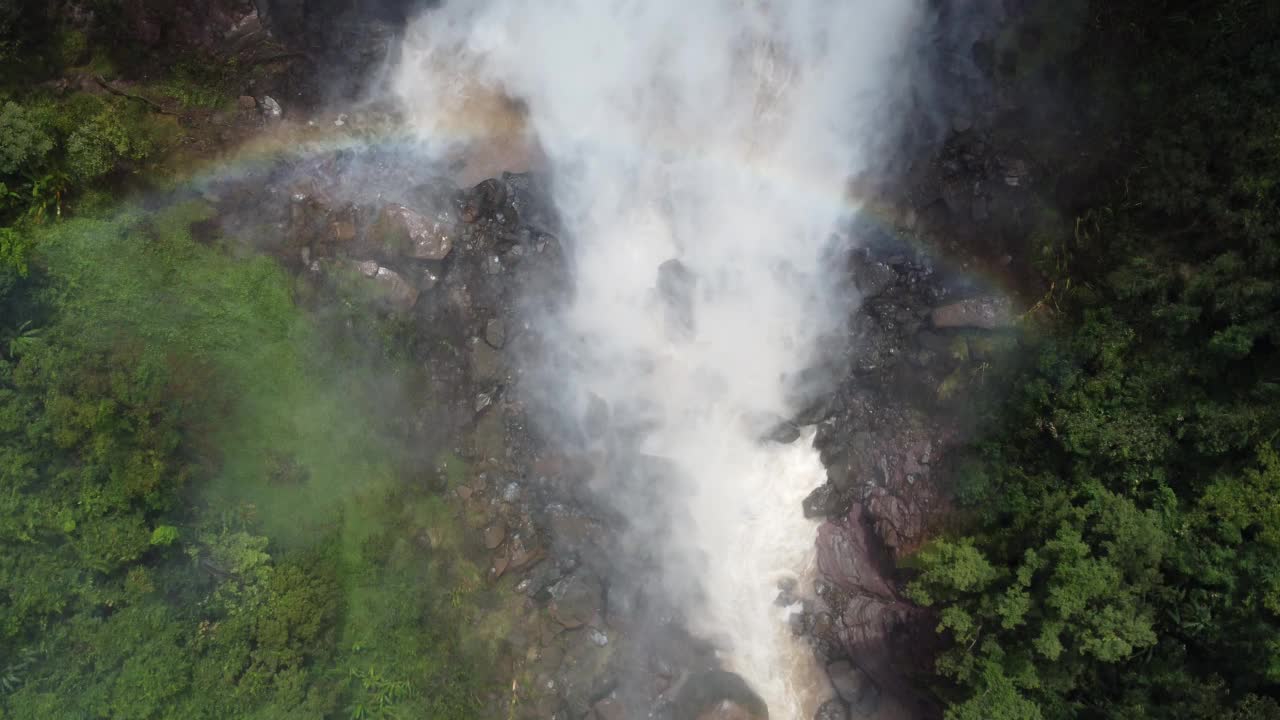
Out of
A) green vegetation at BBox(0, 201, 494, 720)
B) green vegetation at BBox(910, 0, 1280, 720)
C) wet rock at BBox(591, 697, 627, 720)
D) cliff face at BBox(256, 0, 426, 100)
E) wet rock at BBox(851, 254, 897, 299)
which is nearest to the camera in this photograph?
green vegetation at BBox(910, 0, 1280, 720)

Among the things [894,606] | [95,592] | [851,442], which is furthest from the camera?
[851,442]

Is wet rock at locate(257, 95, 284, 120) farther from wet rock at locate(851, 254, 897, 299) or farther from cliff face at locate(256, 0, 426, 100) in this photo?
wet rock at locate(851, 254, 897, 299)

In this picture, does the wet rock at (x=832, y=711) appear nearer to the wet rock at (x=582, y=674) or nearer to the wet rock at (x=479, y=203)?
the wet rock at (x=582, y=674)

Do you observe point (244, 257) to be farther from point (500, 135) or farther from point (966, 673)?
point (966, 673)

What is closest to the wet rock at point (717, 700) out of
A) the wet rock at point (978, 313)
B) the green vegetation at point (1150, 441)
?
the green vegetation at point (1150, 441)

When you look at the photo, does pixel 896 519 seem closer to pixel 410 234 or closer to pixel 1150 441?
pixel 1150 441

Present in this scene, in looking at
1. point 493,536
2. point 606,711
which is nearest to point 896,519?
point 606,711

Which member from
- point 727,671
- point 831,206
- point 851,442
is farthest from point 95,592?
point 831,206

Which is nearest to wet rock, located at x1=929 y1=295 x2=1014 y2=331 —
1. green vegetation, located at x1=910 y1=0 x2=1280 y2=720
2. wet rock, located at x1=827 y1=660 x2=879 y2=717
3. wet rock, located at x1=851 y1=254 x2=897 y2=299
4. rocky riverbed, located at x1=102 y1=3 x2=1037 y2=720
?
rocky riverbed, located at x1=102 y1=3 x2=1037 y2=720
